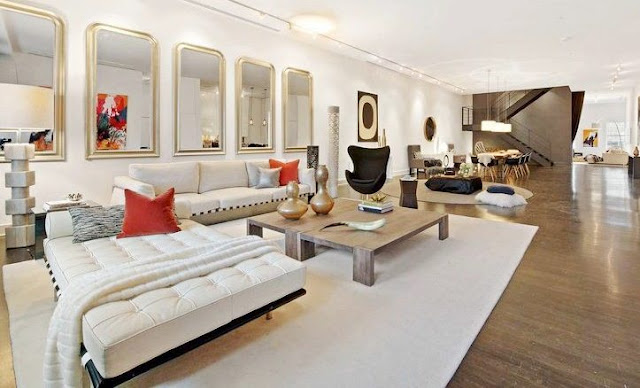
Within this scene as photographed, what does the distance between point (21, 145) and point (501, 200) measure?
6.42 meters

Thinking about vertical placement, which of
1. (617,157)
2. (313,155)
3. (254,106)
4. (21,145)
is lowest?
(21,145)

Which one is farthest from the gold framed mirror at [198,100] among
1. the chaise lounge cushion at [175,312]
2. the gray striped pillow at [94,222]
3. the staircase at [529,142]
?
the staircase at [529,142]

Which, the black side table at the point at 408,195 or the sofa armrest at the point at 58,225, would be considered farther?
the black side table at the point at 408,195

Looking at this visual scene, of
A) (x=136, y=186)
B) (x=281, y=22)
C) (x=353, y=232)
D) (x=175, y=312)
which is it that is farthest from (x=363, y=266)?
(x=281, y=22)

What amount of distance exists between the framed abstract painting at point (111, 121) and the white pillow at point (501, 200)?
5.63m

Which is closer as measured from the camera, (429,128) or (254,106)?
(254,106)

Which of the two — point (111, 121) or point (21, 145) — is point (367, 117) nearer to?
point (111, 121)

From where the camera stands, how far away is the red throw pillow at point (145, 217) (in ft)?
8.99

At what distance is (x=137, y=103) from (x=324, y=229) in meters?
3.54

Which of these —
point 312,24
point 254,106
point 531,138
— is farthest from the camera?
point 531,138

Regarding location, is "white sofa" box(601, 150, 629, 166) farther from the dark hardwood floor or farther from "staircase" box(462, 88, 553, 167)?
the dark hardwood floor

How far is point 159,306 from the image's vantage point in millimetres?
1572

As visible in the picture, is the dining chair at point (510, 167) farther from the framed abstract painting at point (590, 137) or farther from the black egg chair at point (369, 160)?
the framed abstract painting at point (590, 137)

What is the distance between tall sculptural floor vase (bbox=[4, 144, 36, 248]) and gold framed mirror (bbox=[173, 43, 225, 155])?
6.56ft
